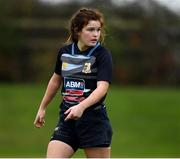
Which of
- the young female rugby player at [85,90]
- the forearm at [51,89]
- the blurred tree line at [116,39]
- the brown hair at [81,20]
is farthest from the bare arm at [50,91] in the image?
the blurred tree line at [116,39]

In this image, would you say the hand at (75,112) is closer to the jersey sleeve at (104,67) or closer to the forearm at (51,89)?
the jersey sleeve at (104,67)

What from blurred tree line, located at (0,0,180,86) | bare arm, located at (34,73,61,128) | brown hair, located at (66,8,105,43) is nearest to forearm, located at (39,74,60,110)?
bare arm, located at (34,73,61,128)

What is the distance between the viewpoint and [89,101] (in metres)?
6.07

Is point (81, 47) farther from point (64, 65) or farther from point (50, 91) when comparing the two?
point (50, 91)

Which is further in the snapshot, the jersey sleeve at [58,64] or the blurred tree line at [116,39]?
the blurred tree line at [116,39]

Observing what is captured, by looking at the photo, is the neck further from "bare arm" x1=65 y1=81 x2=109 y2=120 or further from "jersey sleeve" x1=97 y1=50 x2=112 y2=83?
"bare arm" x1=65 y1=81 x2=109 y2=120

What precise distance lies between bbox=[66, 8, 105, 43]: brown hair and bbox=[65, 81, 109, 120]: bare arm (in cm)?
49

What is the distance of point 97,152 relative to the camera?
6328 millimetres

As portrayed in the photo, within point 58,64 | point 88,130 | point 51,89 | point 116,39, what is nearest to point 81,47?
point 58,64

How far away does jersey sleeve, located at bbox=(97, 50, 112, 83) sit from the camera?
6223 millimetres

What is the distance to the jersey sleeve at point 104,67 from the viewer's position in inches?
245

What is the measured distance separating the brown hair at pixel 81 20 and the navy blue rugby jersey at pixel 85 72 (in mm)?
182

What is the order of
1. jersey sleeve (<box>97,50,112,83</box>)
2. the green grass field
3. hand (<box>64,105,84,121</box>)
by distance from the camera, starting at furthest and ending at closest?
the green grass field
jersey sleeve (<box>97,50,112,83</box>)
hand (<box>64,105,84,121</box>)

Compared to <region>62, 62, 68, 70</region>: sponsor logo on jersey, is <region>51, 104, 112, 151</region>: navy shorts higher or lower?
lower
